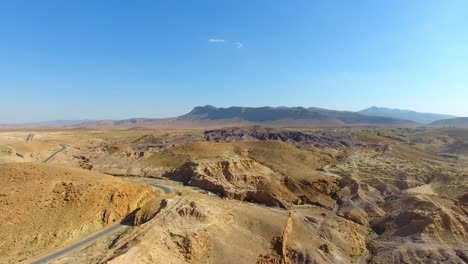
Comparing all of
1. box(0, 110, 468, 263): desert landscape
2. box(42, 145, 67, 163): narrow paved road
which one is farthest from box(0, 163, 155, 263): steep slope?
box(42, 145, 67, 163): narrow paved road

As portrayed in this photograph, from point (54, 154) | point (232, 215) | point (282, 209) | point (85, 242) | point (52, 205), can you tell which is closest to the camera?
point (85, 242)

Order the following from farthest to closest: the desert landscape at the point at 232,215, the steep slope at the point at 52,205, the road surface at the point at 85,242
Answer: the desert landscape at the point at 232,215, the steep slope at the point at 52,205, the road surface at the point at 85,242

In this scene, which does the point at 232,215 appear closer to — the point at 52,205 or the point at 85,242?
the point at 85,242

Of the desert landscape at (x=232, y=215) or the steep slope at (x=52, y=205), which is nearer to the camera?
the steep slope at (x=52, y=205)

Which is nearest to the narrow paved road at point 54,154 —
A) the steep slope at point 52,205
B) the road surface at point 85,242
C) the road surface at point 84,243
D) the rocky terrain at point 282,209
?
the rocky terrain at point 282,209

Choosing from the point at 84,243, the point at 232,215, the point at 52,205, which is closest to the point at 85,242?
the point at 84,243

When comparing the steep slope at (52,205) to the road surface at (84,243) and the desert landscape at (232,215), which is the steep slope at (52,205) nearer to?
the desert landscape at (232,215)

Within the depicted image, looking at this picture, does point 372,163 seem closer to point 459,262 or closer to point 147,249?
point 459,262

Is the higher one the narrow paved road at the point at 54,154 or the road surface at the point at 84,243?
the narrow paved road at the point at 54,154

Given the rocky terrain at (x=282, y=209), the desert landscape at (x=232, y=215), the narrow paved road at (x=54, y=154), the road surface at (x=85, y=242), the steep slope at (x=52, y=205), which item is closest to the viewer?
the road surface at (x=85, y=242)
